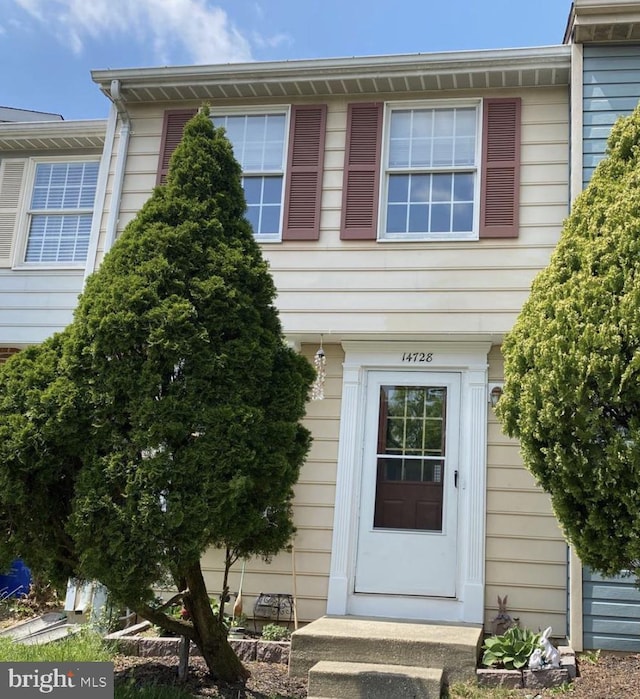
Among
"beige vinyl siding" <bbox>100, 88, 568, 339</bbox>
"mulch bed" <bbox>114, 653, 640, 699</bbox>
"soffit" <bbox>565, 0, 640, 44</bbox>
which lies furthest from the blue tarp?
"soffit" <bbox>565, 0, 640, 44</bbox>

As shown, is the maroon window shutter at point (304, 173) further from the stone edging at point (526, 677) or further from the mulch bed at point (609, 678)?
the mulch bed at point (609, 678)

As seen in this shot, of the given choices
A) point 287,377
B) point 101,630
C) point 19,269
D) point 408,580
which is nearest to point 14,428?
point 287,377

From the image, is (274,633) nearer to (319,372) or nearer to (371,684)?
(371,684)

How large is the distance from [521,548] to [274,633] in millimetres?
2188

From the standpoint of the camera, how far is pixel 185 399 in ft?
13.6

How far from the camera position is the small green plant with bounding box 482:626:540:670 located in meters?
5.10

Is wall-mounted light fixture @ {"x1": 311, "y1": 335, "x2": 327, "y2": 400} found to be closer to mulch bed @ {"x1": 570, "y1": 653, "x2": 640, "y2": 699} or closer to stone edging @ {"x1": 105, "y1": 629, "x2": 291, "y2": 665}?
stone edging @ {"x1": 105, "y1": 629, "x2": 291, "y2": 665}

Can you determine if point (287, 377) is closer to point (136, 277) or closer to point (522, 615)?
point (136, 277)

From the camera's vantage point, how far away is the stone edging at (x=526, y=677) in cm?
487

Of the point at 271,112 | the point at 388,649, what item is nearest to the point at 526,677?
the point at 388,649

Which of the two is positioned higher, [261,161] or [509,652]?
[261,161]

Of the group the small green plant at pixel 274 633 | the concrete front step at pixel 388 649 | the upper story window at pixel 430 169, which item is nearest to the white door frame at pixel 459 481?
the small green plant at pixel 274 633

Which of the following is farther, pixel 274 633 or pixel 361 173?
pixel 361 173

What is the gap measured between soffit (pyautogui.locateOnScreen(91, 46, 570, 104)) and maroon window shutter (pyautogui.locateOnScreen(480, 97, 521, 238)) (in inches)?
10.8
